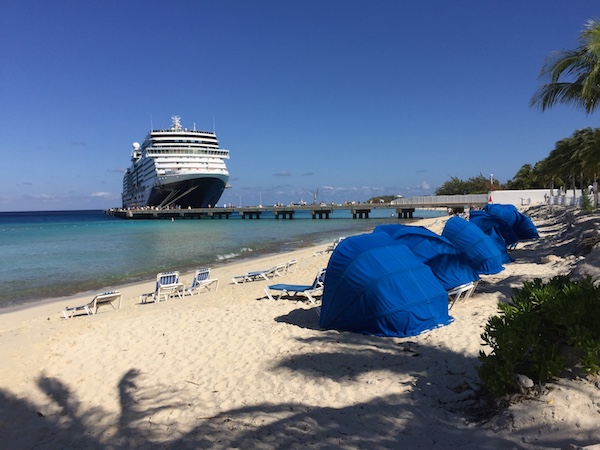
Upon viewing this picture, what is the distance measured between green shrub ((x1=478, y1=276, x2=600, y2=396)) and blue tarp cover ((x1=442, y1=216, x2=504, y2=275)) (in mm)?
6664

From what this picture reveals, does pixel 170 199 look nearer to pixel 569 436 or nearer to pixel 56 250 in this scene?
pixel 56 250

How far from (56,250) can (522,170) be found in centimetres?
6348

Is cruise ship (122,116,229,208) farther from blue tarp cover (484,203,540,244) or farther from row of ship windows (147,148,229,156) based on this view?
blue tarp cover (484,203,540,244)

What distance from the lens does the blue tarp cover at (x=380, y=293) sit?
613 cm

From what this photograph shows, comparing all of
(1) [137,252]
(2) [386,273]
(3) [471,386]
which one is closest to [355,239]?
(2) [386,273]

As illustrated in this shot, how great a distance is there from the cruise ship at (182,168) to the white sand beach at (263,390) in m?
62.4

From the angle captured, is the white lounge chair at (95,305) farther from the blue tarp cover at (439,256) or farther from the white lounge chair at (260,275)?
the blue tarp cover at (439,256)

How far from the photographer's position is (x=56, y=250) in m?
28.1

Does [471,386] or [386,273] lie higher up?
[386,273]

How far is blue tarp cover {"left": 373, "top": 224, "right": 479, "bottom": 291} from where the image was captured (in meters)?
8.48

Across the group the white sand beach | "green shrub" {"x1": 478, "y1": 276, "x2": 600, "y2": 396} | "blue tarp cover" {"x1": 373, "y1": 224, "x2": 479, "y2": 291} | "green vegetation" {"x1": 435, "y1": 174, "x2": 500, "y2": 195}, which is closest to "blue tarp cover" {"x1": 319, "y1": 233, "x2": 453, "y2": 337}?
the white sand beach

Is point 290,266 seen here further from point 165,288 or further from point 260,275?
point 165,288

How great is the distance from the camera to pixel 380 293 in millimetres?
6160

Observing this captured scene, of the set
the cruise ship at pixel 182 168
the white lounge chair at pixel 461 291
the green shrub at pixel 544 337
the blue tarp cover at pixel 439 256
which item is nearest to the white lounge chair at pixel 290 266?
the blue tarp cover at pixel 439 256
